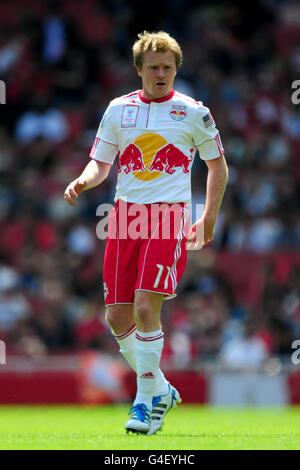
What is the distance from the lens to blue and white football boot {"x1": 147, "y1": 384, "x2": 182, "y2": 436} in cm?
639

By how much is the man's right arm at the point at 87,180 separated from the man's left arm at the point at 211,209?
0.71m

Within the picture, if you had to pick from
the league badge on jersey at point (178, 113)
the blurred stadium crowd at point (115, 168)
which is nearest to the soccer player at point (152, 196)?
the league badge on jersey at point (178, 113)

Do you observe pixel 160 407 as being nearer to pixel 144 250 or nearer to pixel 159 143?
pixel 144 250

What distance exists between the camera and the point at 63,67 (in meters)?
18.9

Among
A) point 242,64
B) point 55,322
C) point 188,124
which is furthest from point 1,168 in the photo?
point 188,124

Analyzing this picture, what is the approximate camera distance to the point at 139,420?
6.14 metres

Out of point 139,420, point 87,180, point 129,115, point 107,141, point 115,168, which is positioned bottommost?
point 139,420

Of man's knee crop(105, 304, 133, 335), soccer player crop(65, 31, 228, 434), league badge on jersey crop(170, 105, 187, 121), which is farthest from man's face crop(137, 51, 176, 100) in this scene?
man's knee crop(105, 304, 133, 335)

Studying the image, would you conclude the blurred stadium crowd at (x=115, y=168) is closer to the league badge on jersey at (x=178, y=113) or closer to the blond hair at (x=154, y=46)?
the league badge on jersey at (x=178, y=113)

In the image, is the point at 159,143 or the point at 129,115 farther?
the point at 129,115

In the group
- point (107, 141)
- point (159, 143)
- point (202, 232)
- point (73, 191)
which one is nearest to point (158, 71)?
point (159, 143)

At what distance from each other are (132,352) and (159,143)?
1.42m

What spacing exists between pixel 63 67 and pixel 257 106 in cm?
366

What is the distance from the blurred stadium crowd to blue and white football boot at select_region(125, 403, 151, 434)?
22.8 ft
